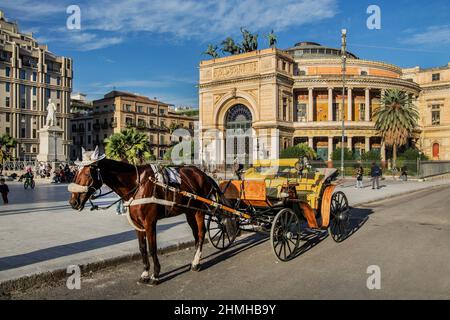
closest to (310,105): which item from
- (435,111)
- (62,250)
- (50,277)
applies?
(435,111)

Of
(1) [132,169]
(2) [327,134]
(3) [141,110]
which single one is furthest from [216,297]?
(3) [141,110]

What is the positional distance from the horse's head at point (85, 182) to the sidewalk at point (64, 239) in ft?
4.82

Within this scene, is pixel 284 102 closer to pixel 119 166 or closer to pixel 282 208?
pixel 282 208

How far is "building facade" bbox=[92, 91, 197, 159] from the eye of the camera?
80.8 metres

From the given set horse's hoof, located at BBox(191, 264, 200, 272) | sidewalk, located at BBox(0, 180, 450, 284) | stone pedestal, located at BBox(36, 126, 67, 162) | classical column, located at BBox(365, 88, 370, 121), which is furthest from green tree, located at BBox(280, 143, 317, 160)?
horse's hoof, located at BBox(191, 264, 200, 272)

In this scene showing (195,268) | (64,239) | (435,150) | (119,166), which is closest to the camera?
(119,166)

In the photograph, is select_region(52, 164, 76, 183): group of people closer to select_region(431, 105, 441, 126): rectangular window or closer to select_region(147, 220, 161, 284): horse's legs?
select_region(147, 220, 161, 284): horse's legs

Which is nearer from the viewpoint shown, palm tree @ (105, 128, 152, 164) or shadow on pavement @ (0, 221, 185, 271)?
shadow on pavement @ (0, 221, 185, 271)

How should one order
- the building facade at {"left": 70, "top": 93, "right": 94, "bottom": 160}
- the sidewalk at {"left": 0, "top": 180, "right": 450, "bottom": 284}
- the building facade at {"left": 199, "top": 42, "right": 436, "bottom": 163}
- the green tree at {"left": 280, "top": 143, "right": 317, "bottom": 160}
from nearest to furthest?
the sidewalk at {"left": 0, "top": 180, "right": 450, "bottom": 284} < the green tree at {"left": 280, "top": 143, "right": 317, "bottom": 160} < the building facade at {"left": 199, "top": 42, "right": 436, "bottom": 163} < the building facade at {"left": 70, "top": 93, "right": 94, "bottom": 160}

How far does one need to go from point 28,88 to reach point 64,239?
3051 inches

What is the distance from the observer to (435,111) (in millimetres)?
65562

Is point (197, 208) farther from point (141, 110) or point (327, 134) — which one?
point (141, 110)

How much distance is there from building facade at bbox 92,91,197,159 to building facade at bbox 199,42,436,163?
2825 cm

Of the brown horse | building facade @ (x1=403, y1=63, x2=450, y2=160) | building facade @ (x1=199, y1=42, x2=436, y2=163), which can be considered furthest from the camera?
building facade @ (x1=403, y1=63, x2=450, y2=160)
